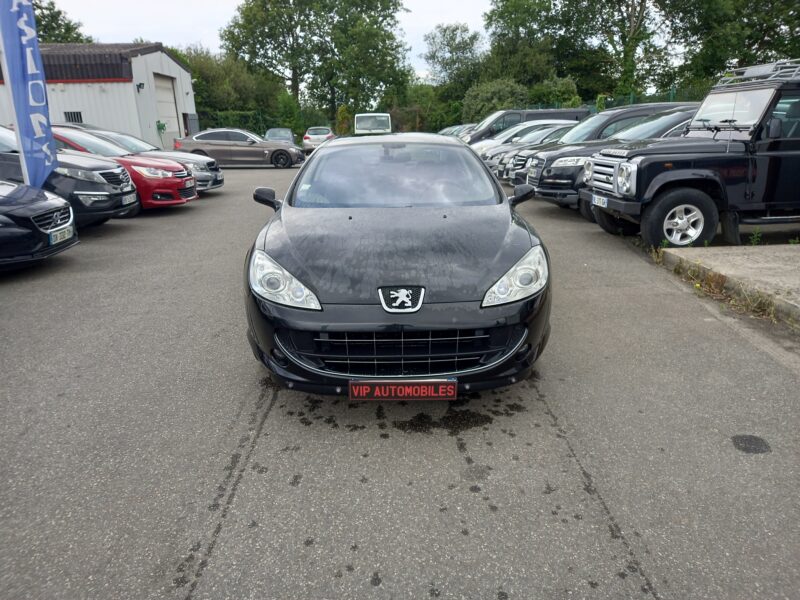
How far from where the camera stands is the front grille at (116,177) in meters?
8.55

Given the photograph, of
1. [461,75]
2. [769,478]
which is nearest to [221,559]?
[769,478]

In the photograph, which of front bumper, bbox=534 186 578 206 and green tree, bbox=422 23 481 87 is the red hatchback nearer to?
front bumper, bbox=534 186 578 206

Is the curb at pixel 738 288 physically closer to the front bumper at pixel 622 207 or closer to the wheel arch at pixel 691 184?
the front bumper at pixel 622 207

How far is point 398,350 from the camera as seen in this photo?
292 cm

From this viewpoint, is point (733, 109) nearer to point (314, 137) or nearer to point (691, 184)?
point (691, 184)

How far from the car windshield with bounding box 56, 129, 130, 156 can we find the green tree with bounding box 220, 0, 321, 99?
39726 mm

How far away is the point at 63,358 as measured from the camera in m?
4.15

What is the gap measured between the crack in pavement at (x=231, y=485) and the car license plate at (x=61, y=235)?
13.4 ft

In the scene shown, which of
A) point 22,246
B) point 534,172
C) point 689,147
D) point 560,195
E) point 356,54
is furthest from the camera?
point 356,54

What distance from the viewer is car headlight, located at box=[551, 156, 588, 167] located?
356 inches

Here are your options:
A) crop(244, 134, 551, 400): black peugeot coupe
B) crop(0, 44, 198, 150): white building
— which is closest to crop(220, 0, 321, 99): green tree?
crop(0, 44, 198, 150): white building

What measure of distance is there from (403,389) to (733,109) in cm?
648

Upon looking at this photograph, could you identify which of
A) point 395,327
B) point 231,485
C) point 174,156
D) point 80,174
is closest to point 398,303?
point 395,327

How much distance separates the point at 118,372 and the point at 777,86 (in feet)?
24.2
